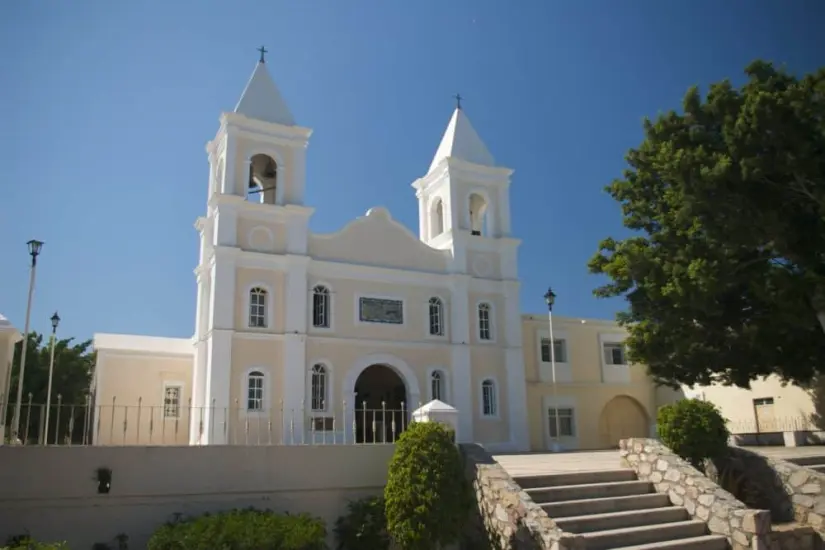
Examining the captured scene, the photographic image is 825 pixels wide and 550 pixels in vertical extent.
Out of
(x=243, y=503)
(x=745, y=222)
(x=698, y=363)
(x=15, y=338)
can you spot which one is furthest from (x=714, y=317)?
(x=15, y=338)

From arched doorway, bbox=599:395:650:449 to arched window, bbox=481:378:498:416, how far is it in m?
6.89

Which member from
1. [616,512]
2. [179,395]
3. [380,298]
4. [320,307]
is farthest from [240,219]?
[616,512]

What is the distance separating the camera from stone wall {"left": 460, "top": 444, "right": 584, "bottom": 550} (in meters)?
9.74

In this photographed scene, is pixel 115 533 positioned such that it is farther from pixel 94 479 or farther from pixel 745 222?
pixel 745 222

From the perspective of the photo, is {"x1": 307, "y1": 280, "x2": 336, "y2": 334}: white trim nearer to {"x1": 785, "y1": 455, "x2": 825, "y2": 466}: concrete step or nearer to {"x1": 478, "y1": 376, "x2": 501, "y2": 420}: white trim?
{"x1": 478, "y1": 376, "x2": 501, "y2": 420}: white trim

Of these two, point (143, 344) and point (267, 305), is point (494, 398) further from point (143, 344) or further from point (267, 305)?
point (143, 344)

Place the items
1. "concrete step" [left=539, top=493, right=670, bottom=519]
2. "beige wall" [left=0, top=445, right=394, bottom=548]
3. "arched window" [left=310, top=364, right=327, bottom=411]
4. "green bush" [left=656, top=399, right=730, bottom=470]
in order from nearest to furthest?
"beige wall" [left=0, top=445, right=394, bottom=548]
"concrete step" [left=539, top=493, right=670, bottom=519]
"green bush" [left=656, top=399, right=730, bottom=470]
"arched window" [left=310, top=364, right=327, bottom=411]

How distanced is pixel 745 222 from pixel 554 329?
50.6ft

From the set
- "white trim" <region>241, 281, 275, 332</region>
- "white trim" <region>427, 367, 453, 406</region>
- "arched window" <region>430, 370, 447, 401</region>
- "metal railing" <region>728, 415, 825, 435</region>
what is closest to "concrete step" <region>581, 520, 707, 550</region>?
"metal railing" <region>728, 415, 825, 435</region>

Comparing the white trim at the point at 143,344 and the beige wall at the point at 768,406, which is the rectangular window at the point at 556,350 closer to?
the beige wall at the point at 768,406

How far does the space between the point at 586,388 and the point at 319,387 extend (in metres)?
12.4

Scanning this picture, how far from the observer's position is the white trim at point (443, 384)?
80.3ft

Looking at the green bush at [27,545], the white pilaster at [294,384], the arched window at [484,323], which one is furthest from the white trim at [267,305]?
the green bush at [27,545]

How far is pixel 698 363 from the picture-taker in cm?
1822
